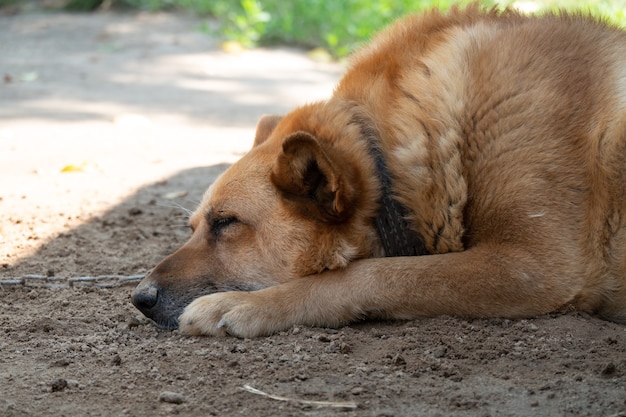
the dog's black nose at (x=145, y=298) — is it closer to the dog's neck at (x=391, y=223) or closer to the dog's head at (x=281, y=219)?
the dog's head at (x=281, y=219)

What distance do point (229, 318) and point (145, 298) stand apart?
379 millimetres

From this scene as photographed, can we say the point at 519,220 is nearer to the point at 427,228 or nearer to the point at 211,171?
the point at 427,228

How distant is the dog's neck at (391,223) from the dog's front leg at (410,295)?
0.10m

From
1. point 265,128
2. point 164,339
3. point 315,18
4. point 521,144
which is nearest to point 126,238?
point 265,128

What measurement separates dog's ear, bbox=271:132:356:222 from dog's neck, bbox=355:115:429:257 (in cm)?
15

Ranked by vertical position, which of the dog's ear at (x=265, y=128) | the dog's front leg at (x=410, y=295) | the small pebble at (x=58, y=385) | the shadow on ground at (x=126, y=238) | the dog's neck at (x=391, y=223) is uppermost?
the dog's ear at (x=265, y=128)

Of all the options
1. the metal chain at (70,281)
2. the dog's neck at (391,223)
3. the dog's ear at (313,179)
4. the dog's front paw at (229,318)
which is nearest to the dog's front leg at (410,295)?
the dog's front paw at (229,318)

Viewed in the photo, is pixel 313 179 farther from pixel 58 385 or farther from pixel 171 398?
pixel 58 385

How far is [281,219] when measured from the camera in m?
3.35

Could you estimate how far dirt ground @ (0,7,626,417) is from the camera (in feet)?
8.50

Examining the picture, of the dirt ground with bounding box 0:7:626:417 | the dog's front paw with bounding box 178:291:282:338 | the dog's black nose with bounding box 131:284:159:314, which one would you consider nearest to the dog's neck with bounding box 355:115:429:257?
the dirt ground with bounding box 0:7:626:417

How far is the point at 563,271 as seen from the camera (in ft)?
10.4

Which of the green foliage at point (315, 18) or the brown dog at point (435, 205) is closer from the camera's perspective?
the brown dog at point (435, 205)

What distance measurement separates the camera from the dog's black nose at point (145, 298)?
132 inches
